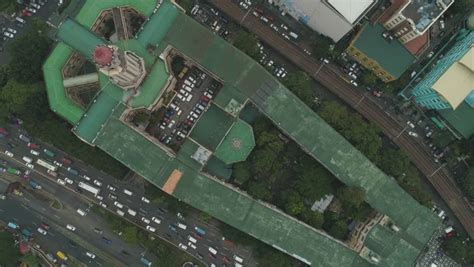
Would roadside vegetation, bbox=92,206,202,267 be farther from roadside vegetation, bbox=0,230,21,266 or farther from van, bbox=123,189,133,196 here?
roadside vegetation, bbox=0,230,21,266

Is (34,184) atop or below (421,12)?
below

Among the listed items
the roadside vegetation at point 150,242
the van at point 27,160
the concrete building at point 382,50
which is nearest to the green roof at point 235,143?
the roadside vegetation at point 150,242

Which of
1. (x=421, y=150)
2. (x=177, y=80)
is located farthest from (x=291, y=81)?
(x=421, y=150)

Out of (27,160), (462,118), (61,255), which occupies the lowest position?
(61,255)

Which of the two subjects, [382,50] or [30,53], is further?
[382,50]

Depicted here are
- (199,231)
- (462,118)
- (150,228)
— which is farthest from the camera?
(199,231)

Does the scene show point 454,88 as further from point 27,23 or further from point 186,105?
point 27,23

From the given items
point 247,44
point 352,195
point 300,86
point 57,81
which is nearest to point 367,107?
point 300,86

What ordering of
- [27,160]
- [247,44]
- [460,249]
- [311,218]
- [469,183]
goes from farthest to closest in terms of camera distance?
[27,160], [469,183], [460,249], [247,44], [311,218]
